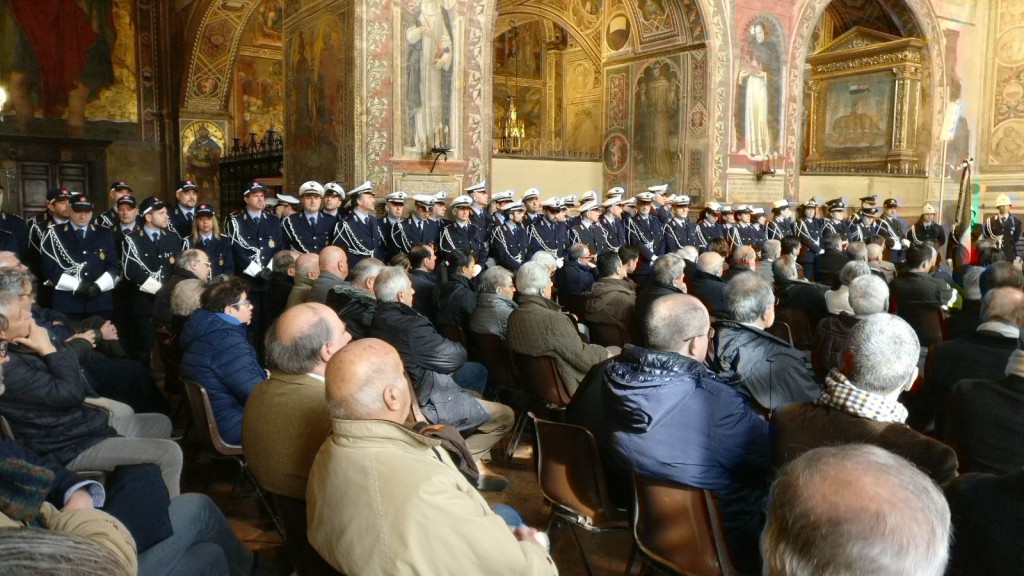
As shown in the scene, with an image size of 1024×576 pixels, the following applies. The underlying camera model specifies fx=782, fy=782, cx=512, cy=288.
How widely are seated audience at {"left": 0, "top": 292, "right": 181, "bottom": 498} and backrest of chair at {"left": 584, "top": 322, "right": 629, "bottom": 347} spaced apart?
333 centimetres

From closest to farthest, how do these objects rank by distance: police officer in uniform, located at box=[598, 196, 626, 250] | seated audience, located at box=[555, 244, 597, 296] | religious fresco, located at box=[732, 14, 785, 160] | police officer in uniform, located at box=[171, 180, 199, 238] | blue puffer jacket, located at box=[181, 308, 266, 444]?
blue puffer jacket, located at box=[181, 308, 266, 444] < seated audience, located at box=[555, 244, 597, 296] < police officer in uniform, located at box=[171, 180, 199, 238] < police officer in uniform, located at box=[598, 196, 626, 250] < religious fresco, located at box=[732, 14, 785, 160]

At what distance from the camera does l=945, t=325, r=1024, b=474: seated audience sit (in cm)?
273

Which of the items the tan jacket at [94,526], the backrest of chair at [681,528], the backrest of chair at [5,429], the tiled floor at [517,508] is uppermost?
the tan jacket at [94,526]

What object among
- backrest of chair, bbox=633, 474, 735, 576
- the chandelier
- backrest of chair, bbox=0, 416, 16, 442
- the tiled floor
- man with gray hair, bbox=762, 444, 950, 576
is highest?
the chandelier

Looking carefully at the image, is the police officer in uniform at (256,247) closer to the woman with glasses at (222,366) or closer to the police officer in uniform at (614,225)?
the woman with glasses at (222,366)

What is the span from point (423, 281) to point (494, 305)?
5.02 ft

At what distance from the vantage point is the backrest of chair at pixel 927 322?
232 inches

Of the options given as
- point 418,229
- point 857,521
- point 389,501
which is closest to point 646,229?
point 418,229

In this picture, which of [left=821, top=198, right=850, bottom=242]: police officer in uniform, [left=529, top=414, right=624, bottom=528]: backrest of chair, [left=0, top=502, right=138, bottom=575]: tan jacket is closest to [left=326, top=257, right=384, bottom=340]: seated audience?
[left=529, top=414, right=624, bottom=528]: backrest of chair

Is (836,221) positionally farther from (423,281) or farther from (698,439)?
(698,439)

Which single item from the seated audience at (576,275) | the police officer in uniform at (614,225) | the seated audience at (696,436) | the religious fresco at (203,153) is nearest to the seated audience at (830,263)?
the police officer in uniform at (614,225)

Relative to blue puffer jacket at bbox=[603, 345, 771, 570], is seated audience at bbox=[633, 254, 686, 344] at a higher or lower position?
higher

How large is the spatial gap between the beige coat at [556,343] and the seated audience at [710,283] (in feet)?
7.71

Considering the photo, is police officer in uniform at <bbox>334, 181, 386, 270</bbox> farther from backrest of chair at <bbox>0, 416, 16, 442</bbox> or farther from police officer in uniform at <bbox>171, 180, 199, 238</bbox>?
backrest of chair at <bbox>0, 416, 16, 442</bbox>
